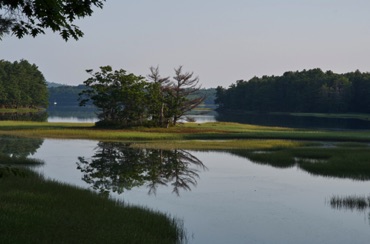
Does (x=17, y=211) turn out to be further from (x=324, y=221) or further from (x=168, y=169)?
(x=168, y=169)

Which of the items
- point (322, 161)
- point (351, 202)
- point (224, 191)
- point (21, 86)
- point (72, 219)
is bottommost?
point (224, 191)

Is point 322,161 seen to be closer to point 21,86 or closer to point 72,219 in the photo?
point 72,219

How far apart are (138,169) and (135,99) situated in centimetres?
4298

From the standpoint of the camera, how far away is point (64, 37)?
10.3 m

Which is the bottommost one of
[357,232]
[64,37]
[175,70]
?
[357,232]

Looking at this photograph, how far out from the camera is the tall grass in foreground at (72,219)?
13.9 m

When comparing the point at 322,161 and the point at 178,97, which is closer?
the point at 322,161

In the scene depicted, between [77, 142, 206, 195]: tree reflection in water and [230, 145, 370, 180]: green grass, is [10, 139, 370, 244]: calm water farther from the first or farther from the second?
[230, 145, 370, 180]: green grass

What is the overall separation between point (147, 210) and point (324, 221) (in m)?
7.12

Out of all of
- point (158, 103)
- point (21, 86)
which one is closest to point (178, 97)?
point (158, 103)

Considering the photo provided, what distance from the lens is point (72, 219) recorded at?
53.4 ft

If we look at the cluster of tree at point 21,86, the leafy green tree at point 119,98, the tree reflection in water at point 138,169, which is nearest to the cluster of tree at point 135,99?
the leafy green tree at point 119,98

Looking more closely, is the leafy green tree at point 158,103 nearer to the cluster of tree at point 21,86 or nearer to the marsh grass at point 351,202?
the marsh grass at point 351,202

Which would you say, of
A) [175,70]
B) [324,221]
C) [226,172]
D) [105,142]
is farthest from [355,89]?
[324,221]
